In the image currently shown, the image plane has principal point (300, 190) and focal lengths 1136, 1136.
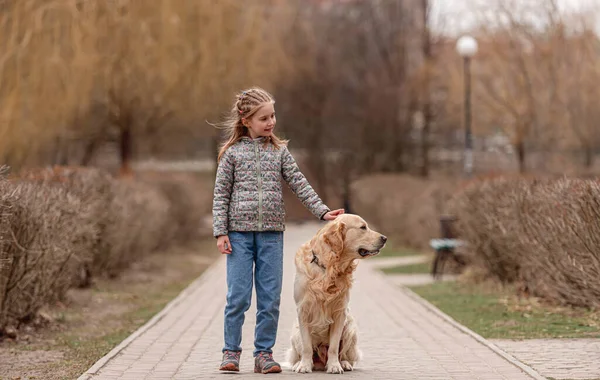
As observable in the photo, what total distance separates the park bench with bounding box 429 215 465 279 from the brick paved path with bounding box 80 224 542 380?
139 inches

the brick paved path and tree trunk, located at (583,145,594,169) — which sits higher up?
tree trunk, located at (583,145,594,169)

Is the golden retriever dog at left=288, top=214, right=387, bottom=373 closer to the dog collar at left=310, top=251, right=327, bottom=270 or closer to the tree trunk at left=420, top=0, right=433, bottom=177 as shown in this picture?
the dog collar at left=310, top=251, right=327, bottom=270

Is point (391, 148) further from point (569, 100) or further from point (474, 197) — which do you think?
point (474, 197)

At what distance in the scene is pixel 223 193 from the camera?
8.41 metres

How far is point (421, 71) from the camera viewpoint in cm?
4953

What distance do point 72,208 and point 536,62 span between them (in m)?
27.8

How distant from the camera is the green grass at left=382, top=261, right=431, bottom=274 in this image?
71.4 ft

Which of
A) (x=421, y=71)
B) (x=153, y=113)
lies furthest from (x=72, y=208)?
(x=421, y=71)

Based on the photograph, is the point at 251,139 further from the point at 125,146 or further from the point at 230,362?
the point at 125,146

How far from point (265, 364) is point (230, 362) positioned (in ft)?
0.89

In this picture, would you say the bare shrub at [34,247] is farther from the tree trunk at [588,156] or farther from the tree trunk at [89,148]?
the tree trunk at [588,156]

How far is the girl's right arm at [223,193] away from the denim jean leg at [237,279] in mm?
157

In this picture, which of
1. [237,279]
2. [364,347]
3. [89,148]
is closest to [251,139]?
[237,279]

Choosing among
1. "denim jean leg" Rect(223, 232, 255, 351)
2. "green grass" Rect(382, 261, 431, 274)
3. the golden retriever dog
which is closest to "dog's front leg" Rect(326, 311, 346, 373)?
the golden retriever dog
